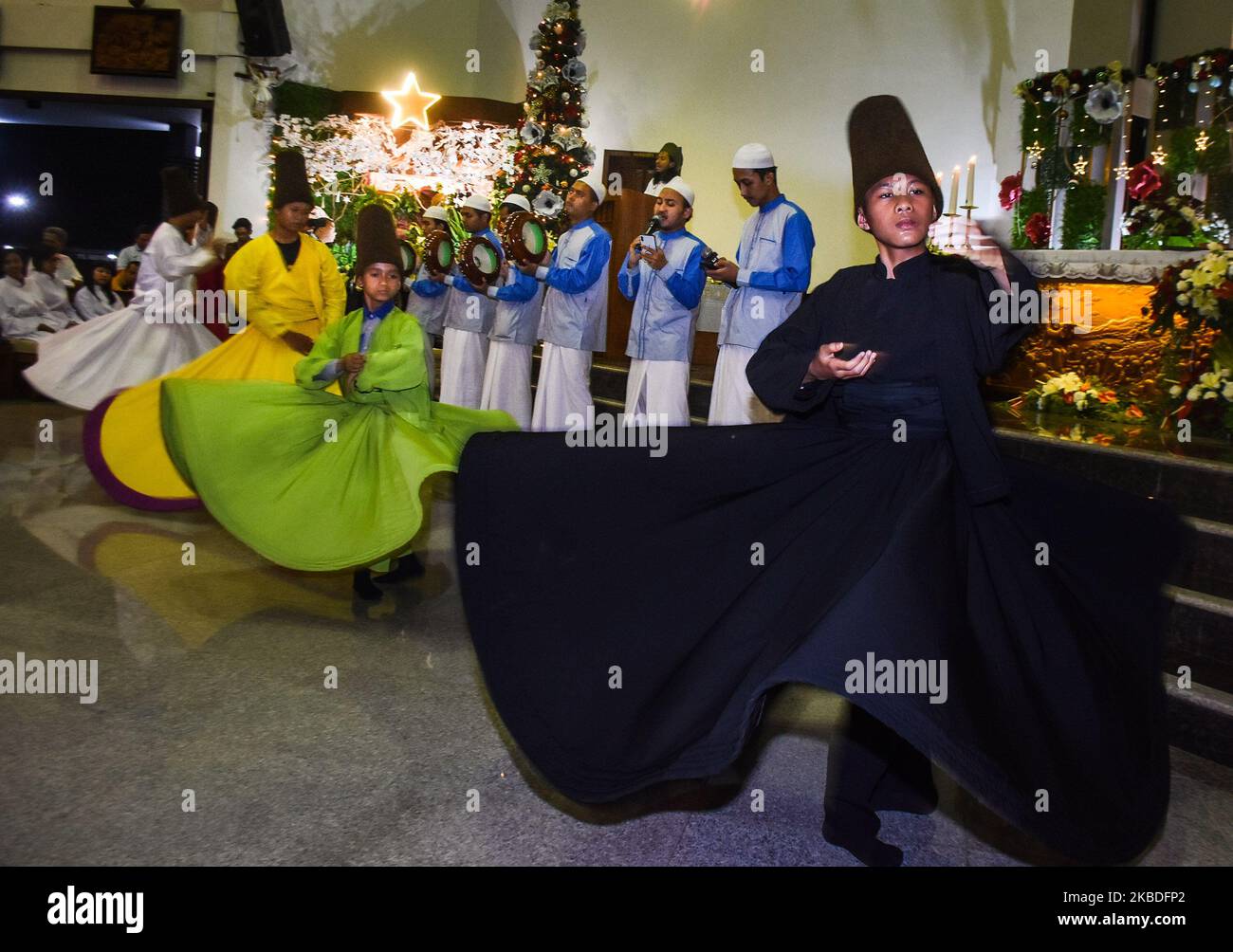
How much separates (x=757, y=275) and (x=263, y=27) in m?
10.6

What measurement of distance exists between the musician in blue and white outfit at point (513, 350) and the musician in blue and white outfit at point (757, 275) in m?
2.15

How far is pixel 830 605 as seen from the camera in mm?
2562

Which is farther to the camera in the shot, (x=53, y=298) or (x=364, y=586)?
(x=53, y=298)

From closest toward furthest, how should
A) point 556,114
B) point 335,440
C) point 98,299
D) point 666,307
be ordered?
1. point 335,440
2. point 666,307
3. point 556,114
4. point 98,299

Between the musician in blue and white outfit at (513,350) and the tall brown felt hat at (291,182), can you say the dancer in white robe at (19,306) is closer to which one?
the musician in blue and white outfit at (513,350)

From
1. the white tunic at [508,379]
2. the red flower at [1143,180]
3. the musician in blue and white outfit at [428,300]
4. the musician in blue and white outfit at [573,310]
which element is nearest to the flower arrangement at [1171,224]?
the red flower at [1143,180]

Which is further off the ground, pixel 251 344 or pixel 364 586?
pixel 251 344

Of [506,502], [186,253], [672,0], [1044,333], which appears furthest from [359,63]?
[506,502]

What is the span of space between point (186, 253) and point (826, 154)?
7711 mm

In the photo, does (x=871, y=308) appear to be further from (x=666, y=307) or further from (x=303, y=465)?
(x=666, y=307)

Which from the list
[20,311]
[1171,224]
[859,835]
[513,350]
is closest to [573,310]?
[513,350]

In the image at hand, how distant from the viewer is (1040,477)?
3.13m

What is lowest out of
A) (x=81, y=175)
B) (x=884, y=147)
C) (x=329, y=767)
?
(x=329, y=767)
